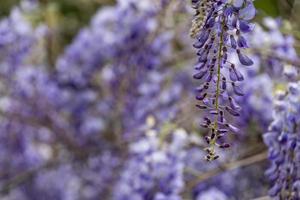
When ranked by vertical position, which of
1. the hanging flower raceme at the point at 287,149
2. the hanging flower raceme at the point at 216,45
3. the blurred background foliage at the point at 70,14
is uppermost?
the blurred background foliage at the point at 70,14

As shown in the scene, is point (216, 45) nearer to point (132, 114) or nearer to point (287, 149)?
point (287, 149)

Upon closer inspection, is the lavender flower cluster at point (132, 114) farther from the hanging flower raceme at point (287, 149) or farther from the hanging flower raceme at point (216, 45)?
the hanging flower raceme at point (216, 45)

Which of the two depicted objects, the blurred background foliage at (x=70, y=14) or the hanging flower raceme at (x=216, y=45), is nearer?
the hanging flower raceme at (x=216, y=45)

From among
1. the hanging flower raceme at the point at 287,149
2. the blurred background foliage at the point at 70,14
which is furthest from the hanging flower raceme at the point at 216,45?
the blurred background foliage at the point at 70,14

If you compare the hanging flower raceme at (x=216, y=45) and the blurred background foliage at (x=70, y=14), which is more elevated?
the blurred background foliage at (x=70, y=14)

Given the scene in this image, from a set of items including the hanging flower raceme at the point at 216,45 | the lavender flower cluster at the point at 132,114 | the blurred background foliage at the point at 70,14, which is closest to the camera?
the hanging flower raceme at the point at 216,45

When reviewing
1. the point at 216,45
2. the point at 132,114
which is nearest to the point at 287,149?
the point at 216,45

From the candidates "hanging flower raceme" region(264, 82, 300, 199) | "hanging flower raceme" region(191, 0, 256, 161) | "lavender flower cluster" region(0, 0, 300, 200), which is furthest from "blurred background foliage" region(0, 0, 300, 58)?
"hanging flower raceme" region(191, 0, 256, 161)

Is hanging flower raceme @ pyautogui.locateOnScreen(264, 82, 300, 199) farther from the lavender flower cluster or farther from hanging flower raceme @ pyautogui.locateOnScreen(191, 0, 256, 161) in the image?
hanging flower raceme @ pyautogui.locateOnScreen(191, 0, 256, 161)
